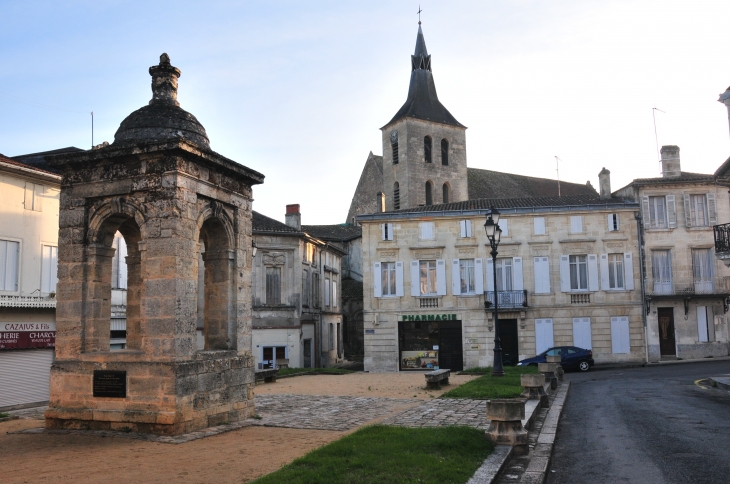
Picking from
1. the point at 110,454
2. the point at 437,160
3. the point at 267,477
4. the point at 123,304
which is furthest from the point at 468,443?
the point at 437,160

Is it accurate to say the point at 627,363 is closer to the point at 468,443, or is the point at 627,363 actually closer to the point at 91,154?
the point at 468,443

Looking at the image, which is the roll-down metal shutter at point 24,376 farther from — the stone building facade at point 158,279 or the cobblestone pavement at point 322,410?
the stone building facade at point 158,279

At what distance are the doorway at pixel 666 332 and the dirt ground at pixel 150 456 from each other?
26.9 m

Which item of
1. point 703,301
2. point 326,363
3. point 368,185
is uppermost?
point 368,185

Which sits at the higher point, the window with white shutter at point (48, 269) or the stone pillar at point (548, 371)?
the window with white shutter at point (48, 269)

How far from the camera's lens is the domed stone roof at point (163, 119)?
428 inches

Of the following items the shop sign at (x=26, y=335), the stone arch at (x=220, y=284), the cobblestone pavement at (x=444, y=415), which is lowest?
the cobblestone pavement at (x=444, y=415)

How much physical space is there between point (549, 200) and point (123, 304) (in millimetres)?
21434

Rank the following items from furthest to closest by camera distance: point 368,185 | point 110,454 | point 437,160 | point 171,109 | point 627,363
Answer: point 368,185, point 437,160, point 627,363, point 171,109, point 110,454

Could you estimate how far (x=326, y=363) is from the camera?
3659 cm

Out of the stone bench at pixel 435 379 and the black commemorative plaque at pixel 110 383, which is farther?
the stone bench at pixel 435 379

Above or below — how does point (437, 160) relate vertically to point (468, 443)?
above

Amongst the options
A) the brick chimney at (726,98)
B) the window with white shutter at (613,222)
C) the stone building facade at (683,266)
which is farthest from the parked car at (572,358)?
the brick chimney at (726,98)

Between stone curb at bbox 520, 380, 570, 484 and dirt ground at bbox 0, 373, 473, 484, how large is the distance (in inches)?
106
